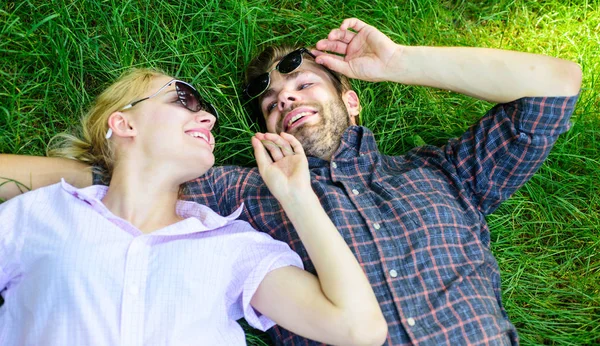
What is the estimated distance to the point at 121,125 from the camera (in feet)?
9.03

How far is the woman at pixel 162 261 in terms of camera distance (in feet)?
7.47

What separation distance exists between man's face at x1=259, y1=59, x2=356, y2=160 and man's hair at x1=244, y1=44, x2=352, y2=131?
0.27 ft

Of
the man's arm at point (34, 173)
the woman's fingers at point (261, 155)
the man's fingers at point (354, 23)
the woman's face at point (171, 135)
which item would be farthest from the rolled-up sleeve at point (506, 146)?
the man's arm at point (34, 173)

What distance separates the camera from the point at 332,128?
10.4ft

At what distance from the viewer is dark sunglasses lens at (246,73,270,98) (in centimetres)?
335

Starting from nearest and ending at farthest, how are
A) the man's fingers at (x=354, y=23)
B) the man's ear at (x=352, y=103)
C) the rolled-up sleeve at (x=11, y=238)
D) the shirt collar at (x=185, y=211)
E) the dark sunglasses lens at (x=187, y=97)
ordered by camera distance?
the rolled-up sleeve at (x=11, y=238)
the shirt collar at (x=185, y=211)
the dark sunglasses lens at (x=187, y=97)
the man's fingers at (x=354, y=23)
the man's ear at (x=352, y=103)

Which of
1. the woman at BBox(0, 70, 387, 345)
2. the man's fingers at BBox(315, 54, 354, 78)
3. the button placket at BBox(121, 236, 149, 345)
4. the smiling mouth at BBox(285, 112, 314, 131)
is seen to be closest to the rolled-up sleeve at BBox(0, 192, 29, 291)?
the woman at BBox(0, 70, 387, 345)

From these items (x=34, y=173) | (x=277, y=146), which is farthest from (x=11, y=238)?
(x=277, y=146)

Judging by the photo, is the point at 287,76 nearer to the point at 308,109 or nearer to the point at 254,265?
the point at 308,109

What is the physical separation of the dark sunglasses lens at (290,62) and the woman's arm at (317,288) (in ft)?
3.08

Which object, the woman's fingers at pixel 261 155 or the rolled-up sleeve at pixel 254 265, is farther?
the woman's fingers at pixel 261 155

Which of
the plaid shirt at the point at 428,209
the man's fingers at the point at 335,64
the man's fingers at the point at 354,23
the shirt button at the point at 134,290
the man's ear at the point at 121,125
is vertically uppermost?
the man's fingers at the point at 354,23

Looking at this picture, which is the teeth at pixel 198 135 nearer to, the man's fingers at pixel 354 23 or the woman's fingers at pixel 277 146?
the woman's fingers at pixel 277 146

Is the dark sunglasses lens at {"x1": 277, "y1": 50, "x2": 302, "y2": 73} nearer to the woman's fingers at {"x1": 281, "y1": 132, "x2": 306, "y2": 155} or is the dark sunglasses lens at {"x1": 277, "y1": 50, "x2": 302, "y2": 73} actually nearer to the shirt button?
the woman's fingers at {"x1": 281, "y1": 132, "x2": 306, "y2": 155}
